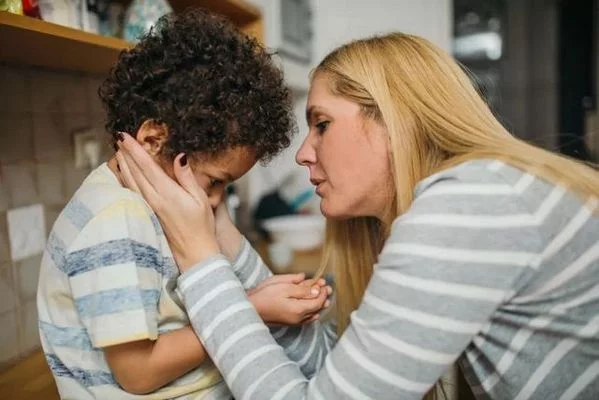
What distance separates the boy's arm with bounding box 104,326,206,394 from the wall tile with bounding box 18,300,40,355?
1.65ft

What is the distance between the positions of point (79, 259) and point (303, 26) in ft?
6.57

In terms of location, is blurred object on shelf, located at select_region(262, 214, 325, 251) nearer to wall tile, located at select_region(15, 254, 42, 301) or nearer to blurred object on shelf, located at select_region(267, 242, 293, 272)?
blurred object on shelf, located at select_region(267, 242, 293, 272)

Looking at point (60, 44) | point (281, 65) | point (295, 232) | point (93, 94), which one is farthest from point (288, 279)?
point (295, 232)

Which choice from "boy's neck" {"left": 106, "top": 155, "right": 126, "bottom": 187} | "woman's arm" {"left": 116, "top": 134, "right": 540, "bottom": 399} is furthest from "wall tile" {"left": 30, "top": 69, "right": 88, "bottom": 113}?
"woman's arm" {"left": 116, "top": 134, "right": 540, "bottom": 399}

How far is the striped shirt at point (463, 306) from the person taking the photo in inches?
24.8

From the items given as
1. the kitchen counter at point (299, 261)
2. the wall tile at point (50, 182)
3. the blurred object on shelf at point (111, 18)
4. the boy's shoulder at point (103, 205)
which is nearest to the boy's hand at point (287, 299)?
the boy's shoulder at point (103, 205)

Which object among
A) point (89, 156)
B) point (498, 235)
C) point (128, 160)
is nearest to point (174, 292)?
point (128, 160)

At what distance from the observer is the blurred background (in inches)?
40.9

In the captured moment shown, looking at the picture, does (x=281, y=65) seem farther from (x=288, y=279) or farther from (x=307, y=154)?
(x=288, y=279)

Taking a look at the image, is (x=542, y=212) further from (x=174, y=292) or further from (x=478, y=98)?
(x=174, y=292)

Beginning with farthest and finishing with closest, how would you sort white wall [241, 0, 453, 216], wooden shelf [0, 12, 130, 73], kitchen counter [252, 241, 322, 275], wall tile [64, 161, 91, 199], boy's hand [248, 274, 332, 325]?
1. white wall [241, 0, 453, 216]
2. kitchen counter [252, 241, 322, 275]
3. wall tile [64, 161, 91, 199]
4. boy's hand [248, 274, 332, 325]
5. wooden shelf [0, 12, 130, 73]

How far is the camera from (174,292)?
82cm

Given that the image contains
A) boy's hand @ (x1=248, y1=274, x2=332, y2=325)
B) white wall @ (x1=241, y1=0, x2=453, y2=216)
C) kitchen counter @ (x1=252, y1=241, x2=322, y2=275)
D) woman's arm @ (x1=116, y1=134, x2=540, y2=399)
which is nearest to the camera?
woman's arm @ (x1=116, y1=134, x2=540, y2=399)

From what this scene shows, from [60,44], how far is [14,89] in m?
0.26
